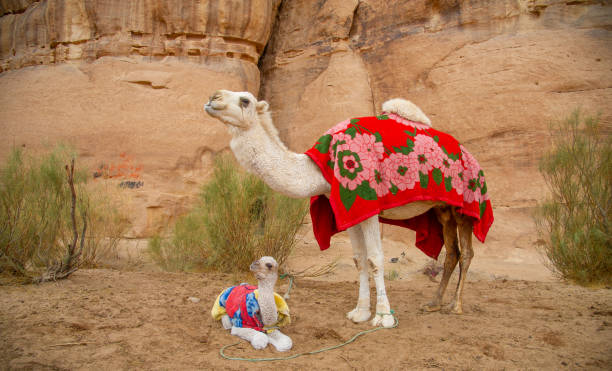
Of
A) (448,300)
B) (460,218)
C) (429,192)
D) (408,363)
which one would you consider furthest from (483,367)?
(448,300)

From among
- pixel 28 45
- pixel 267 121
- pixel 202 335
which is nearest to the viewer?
pixel 202 335

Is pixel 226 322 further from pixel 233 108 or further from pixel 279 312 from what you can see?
pixel 233 108

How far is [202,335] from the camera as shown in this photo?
316 cm

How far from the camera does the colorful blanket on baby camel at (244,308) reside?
10.1 feet

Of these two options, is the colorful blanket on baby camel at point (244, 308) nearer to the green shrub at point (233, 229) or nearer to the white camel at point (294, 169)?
the white camel at point (294, 169)

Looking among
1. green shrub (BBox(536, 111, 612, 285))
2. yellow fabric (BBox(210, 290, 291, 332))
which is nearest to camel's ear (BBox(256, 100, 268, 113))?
yellow fabric (BBox(210, 290, 291, 332))

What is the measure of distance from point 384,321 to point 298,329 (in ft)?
2.13

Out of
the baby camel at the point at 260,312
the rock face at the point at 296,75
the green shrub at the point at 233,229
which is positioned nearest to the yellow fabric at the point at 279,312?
the baby camel at the point at 260,312

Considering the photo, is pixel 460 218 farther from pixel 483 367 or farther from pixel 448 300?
pixel 483 367

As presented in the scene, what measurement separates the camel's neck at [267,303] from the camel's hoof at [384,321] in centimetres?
85

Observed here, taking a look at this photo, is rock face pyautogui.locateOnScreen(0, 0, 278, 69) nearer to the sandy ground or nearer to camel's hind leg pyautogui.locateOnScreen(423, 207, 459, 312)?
the sandy ground

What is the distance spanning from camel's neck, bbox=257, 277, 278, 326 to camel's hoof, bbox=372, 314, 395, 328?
2.80ft

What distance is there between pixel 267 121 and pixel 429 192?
1.37 m

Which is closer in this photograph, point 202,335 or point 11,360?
point 11,360
